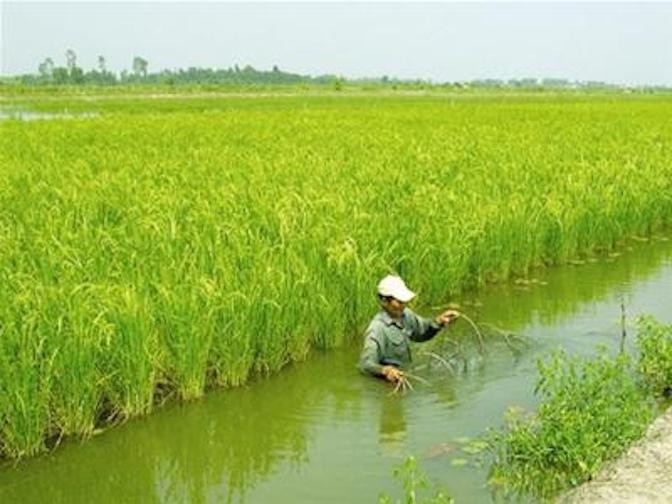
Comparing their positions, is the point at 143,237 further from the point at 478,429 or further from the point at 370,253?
the point at 478,429

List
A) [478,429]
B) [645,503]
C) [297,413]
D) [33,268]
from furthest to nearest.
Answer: [33,268] → [297,413] → [478,429] → [645,503]

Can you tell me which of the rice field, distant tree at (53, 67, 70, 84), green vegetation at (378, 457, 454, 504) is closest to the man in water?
the rice field

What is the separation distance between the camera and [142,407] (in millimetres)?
5227

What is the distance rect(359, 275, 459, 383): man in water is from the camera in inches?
225

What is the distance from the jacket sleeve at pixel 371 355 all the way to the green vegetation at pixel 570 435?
115cm

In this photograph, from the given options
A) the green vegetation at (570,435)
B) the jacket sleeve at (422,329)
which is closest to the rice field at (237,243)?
the jacket sleeve at (422,329)

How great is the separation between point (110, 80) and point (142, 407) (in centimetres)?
13258

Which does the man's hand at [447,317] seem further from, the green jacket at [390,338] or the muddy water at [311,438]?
the muddy water at [311,438]

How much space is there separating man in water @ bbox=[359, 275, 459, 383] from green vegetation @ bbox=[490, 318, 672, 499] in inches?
43.1

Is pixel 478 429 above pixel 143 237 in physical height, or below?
below

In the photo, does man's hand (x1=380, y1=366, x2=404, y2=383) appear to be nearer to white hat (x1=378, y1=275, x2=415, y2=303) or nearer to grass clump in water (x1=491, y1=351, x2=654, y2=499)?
white hat (x1=378, y1=275, x2=415, y2=303)

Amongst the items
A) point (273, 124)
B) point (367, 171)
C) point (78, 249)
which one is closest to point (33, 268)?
point (78, 249)

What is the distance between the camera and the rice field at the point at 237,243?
493cm

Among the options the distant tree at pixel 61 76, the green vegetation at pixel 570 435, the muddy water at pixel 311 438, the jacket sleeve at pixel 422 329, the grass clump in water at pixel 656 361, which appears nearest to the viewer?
the green vegetation at pixel 570 435
